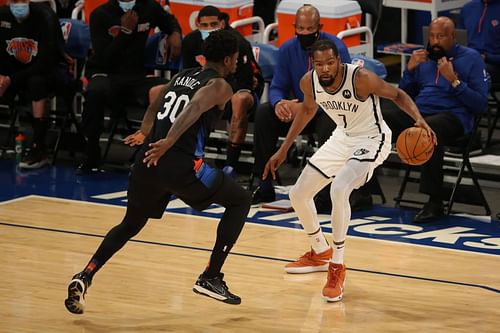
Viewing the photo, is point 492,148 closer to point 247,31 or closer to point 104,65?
point 247,31

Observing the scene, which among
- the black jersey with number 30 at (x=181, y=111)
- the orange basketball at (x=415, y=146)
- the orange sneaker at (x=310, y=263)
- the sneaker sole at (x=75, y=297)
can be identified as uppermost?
the black jersey with number 30 at (x=181, y=111)

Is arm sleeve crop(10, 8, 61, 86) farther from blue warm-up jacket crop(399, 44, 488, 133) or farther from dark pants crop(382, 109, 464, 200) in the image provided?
blue warm-up jacket crop(399, 44, 488, 133)

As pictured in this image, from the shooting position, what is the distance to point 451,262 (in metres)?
8.77

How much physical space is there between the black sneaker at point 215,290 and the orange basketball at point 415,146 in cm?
184

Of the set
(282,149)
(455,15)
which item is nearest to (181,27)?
(455,15)

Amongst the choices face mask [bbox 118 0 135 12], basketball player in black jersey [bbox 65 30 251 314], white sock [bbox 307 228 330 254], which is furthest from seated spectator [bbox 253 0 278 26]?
basketball player in black jersey [bbox 65 30 251 314]

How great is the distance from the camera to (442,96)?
10.3m

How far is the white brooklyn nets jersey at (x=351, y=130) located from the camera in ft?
26.1

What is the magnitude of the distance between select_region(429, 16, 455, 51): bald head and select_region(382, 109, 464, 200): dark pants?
1.90ft

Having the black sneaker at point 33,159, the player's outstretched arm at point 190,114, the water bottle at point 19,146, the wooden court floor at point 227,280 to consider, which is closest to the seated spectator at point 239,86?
the wooden court floor at point 227,280

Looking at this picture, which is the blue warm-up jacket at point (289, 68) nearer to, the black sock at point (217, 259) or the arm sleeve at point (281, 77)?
the arm sleeve at point (281, 77)

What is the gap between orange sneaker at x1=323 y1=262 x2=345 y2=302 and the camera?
768cm

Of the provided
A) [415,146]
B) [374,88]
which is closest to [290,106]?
[415,146]

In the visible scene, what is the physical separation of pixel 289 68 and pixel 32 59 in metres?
2.93
